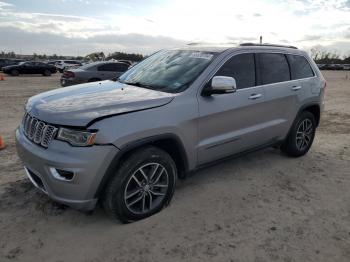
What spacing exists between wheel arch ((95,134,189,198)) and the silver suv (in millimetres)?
11

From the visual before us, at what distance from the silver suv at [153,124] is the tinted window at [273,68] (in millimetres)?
15

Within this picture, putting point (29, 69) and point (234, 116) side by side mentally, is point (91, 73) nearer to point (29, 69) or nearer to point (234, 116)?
point (234, 116)

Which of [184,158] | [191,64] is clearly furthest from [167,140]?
[191,64]

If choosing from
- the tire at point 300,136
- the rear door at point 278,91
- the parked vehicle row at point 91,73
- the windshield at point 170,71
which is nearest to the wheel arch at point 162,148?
the windshield at point 170,71

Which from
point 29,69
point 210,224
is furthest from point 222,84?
point 29,69

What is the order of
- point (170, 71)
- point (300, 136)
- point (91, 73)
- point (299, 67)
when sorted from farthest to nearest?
point (91, 73) < point (300, 136) < point (299, 67) < point (170, 71)

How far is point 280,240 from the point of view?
3416mm

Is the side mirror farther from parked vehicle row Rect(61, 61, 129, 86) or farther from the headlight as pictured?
parked vehicle row Rect(61, 61, 129, 86)

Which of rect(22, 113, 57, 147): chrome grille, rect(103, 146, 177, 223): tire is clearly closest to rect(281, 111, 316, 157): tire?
rect(103, 146, 177, 223): tire

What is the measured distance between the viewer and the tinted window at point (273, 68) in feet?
16.1

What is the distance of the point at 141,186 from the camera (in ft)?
11.9

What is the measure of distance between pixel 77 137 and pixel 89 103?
0.46 meters

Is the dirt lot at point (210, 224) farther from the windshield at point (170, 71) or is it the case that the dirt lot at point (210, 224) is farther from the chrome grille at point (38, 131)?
the windshield at point (170, 71)

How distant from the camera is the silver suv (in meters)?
3.21
